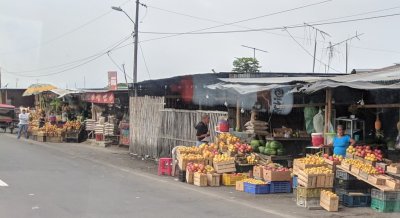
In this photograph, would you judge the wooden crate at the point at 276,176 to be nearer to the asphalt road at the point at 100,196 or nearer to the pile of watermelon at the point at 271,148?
the asphalt road at the point at 100,196

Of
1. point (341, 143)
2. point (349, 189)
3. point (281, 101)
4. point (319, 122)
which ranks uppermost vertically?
point (281, 101)

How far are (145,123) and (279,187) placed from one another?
384 inches

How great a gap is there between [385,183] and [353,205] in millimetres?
790

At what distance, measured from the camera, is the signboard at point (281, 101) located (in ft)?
47.8

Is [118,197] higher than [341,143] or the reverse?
the reverse

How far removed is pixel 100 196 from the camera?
1065 cm

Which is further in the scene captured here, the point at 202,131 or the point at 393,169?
the point at 202,131

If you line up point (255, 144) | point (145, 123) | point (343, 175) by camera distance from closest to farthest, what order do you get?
point (343, 175) → point (255, 144) → point (145, 123)

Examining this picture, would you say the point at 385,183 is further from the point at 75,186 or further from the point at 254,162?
the point at 75,186

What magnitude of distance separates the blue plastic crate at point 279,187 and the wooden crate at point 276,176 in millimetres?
101

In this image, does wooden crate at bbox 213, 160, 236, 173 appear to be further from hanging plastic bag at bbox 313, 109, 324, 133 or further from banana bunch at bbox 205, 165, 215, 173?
hanging plastic bag at bbox 313, 109, 324, 133

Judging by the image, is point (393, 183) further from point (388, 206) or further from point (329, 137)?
point (329, 137)

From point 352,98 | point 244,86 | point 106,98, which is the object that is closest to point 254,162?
point 244,86

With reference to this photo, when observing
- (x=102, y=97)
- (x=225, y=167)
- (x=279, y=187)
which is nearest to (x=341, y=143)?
(x=279, y=187)
